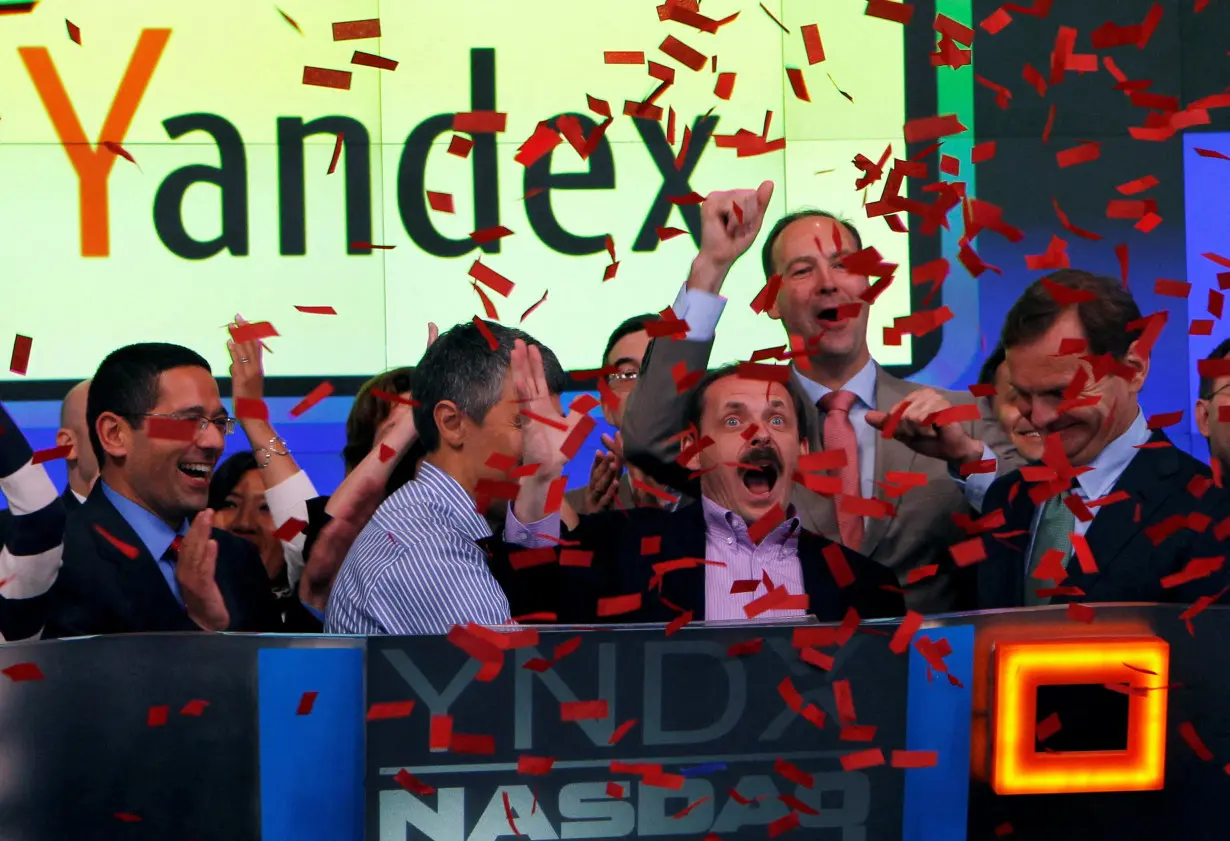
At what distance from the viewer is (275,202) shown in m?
4.71

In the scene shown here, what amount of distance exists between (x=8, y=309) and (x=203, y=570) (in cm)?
257

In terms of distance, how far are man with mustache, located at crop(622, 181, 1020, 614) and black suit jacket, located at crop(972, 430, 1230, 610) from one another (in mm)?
159

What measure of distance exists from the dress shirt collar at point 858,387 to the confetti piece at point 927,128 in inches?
66.7

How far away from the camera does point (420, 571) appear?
7.88ft

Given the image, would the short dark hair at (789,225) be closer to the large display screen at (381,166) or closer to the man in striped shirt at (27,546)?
the large display screen at (381,166)

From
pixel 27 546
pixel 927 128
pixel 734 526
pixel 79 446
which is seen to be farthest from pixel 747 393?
pixel 927 128

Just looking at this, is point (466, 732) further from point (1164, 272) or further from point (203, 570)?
point (1164, 272)

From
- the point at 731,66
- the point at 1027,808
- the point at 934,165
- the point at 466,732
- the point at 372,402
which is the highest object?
the point at 731,66

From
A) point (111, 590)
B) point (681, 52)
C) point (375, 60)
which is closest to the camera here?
point (111, 590)

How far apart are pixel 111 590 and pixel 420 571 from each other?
0.64m

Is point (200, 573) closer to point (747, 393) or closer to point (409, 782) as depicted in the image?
point (409, 782)

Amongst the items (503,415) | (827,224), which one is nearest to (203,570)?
(503,415)

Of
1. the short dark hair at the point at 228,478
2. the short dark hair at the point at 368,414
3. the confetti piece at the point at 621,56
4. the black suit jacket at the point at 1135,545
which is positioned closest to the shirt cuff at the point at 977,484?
the black suit jacket at the point at 1135,545

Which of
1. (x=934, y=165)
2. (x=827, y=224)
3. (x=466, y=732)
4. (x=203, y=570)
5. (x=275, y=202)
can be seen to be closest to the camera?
(x=466, y=732)
